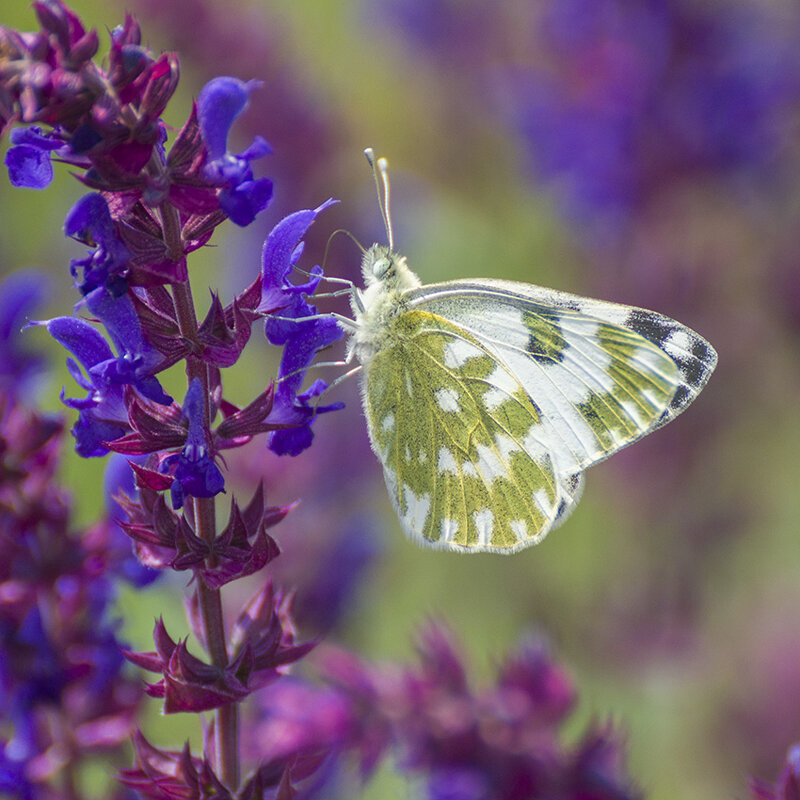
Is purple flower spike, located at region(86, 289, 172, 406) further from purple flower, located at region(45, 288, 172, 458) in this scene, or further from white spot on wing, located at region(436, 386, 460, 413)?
white spot on wing, located at region(436, 386, 460, 413)

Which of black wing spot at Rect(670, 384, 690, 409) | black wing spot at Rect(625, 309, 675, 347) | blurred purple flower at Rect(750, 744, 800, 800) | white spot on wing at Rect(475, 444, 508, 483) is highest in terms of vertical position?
black wing spot at Rect(625, 309, 675, 347)

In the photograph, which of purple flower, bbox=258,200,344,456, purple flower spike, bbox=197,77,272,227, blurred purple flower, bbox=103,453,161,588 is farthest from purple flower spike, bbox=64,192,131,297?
blurred purple flower, bbox=103,453,161,588

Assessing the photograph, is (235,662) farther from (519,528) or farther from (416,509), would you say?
(519,528)

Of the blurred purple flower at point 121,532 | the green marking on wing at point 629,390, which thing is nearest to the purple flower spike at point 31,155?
the blurred purple flower at point 121,532

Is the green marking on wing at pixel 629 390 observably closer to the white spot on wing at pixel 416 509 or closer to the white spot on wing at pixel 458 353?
the white spot on wing at pixel 458 353

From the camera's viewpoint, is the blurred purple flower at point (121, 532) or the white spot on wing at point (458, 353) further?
the white spot on wing at point (458, 353)

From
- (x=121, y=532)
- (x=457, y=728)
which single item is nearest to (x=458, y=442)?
(x=457, y=728)
